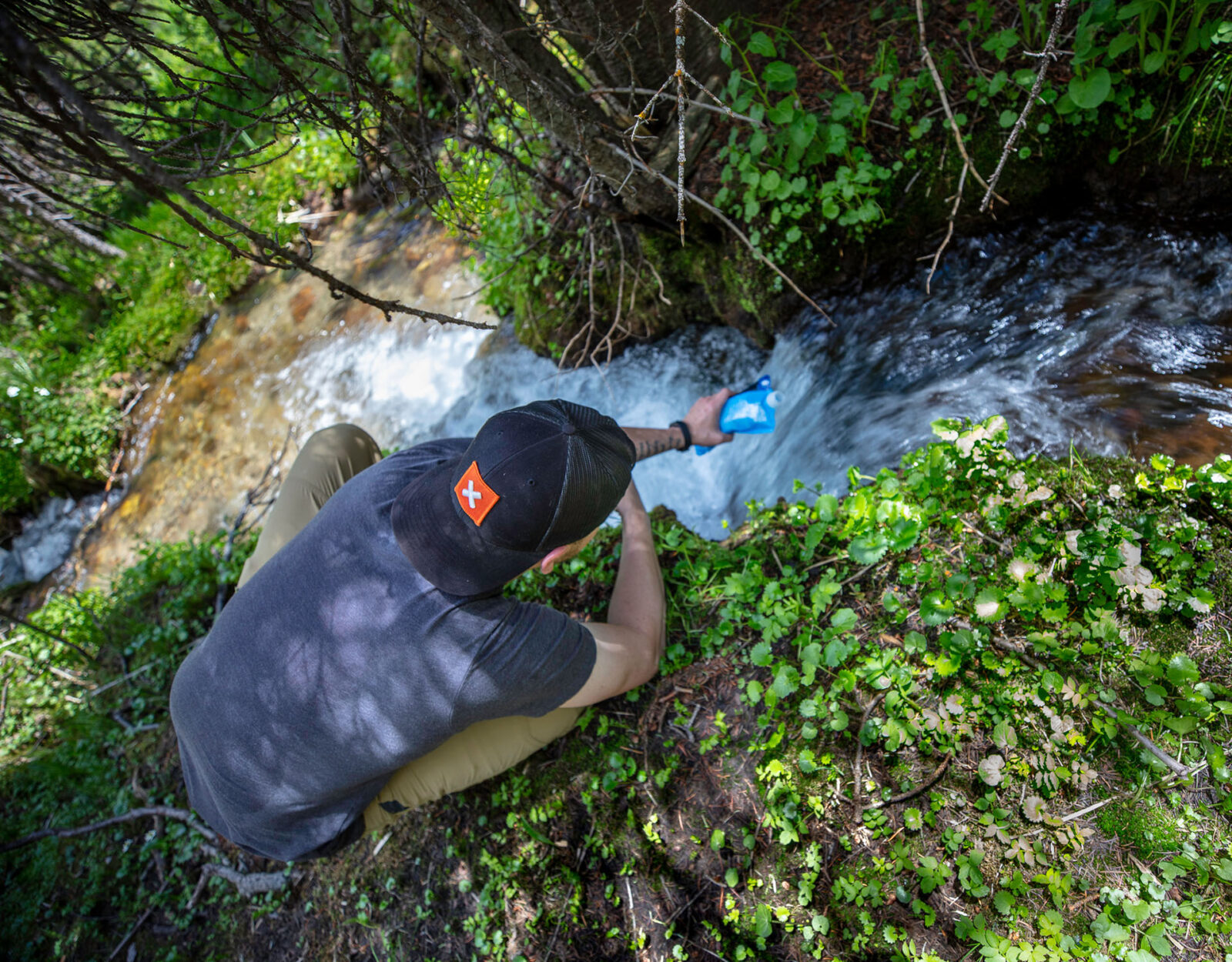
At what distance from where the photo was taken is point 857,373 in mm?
3406

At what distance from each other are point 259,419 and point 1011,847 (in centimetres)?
660

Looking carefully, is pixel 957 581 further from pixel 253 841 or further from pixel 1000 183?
pixel 253 841

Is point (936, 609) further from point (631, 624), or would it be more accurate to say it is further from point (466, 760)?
point (466, 760)

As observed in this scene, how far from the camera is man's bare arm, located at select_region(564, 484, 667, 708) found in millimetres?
2158

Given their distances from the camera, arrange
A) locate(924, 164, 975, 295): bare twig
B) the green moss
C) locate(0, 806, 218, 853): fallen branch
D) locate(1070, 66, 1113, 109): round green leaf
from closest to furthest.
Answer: the green moss
locate(924, 164, 975, 295): bare twig
locate(1070, 66, 1113, 109): round green leaf
locate(0, 806, 218, 853): fallen branch

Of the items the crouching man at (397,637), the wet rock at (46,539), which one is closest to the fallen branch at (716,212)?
the crouching man at (397,637)

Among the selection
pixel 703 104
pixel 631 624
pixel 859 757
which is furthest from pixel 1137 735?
pixel 703 104

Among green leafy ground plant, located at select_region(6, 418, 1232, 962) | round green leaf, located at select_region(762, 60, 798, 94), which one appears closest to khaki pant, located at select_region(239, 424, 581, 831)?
green leafy ground plant, located at select_region(6, 418, 1232, 962)

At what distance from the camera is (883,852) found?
1.85 metres

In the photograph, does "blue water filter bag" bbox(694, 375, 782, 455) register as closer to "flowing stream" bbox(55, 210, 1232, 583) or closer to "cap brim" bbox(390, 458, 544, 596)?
"flowing stream" bbox(55, 210, 1232, 583)

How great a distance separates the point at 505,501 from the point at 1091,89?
9.60ft

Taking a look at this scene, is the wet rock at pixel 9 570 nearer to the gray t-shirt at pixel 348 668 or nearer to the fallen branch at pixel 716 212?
the gray t-shirt at pixel 348 668

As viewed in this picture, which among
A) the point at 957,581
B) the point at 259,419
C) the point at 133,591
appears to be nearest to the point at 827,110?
the point at 957,581

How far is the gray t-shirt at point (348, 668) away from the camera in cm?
183
